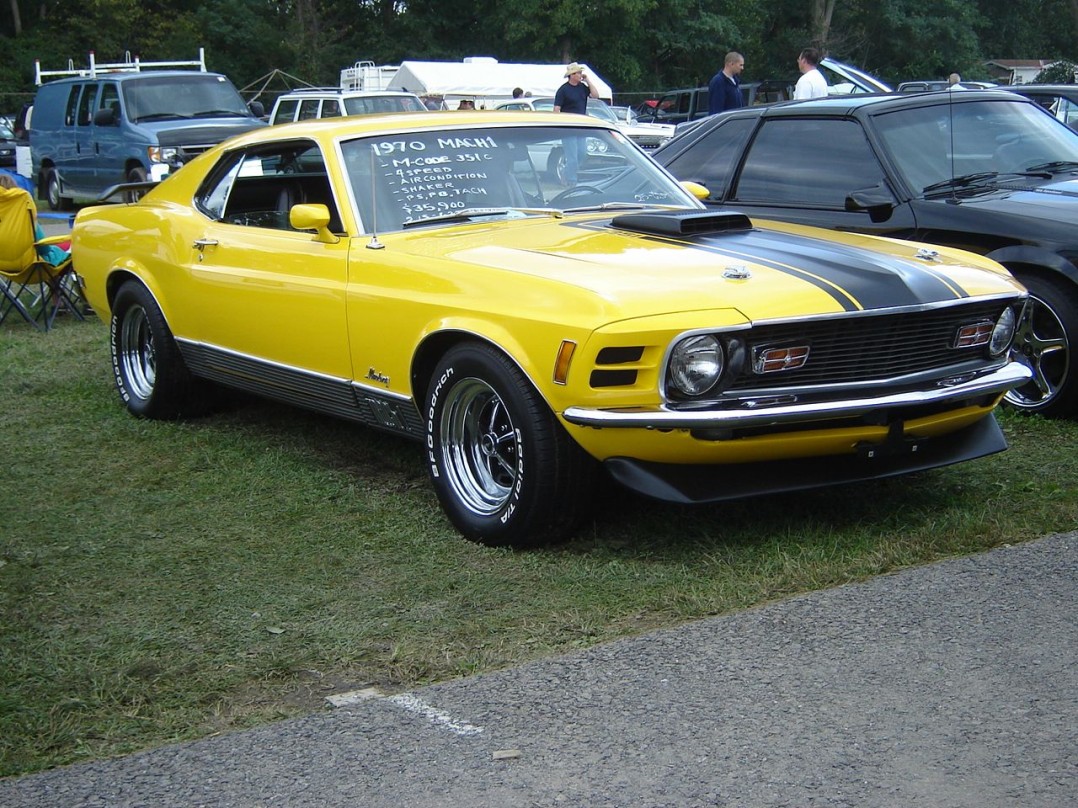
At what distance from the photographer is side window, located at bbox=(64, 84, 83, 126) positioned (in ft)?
62.9

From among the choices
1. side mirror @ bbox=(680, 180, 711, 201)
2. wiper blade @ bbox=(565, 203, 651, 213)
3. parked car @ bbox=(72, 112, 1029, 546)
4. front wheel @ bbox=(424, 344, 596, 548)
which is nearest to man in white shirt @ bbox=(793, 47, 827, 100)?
side mirror @ bbox=(680, 180, 711, 201)

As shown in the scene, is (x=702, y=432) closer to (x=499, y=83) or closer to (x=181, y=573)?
(x=181, y=573)

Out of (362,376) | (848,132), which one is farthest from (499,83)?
(362,376)

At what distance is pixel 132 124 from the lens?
701 inches

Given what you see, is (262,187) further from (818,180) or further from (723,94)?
(723,94)

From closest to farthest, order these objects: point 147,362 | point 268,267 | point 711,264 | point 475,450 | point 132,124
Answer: point 711,264
point 475,450
point 268,267
point 147,362
point 132,124

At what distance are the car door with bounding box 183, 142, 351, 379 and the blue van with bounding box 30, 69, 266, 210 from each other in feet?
33.7

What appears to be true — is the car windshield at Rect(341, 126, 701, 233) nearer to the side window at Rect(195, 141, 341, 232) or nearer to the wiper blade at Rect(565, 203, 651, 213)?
the wiper blade at Rect(565, 203, 651, 213)

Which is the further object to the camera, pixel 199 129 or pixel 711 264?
pixel 199 129

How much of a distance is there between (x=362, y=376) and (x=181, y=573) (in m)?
1.13

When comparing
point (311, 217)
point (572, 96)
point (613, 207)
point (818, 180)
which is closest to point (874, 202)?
point (818, 180)

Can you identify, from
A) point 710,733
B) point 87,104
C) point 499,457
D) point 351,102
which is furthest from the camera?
point 351,102

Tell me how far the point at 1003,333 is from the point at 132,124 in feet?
48.7

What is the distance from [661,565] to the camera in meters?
4.61
